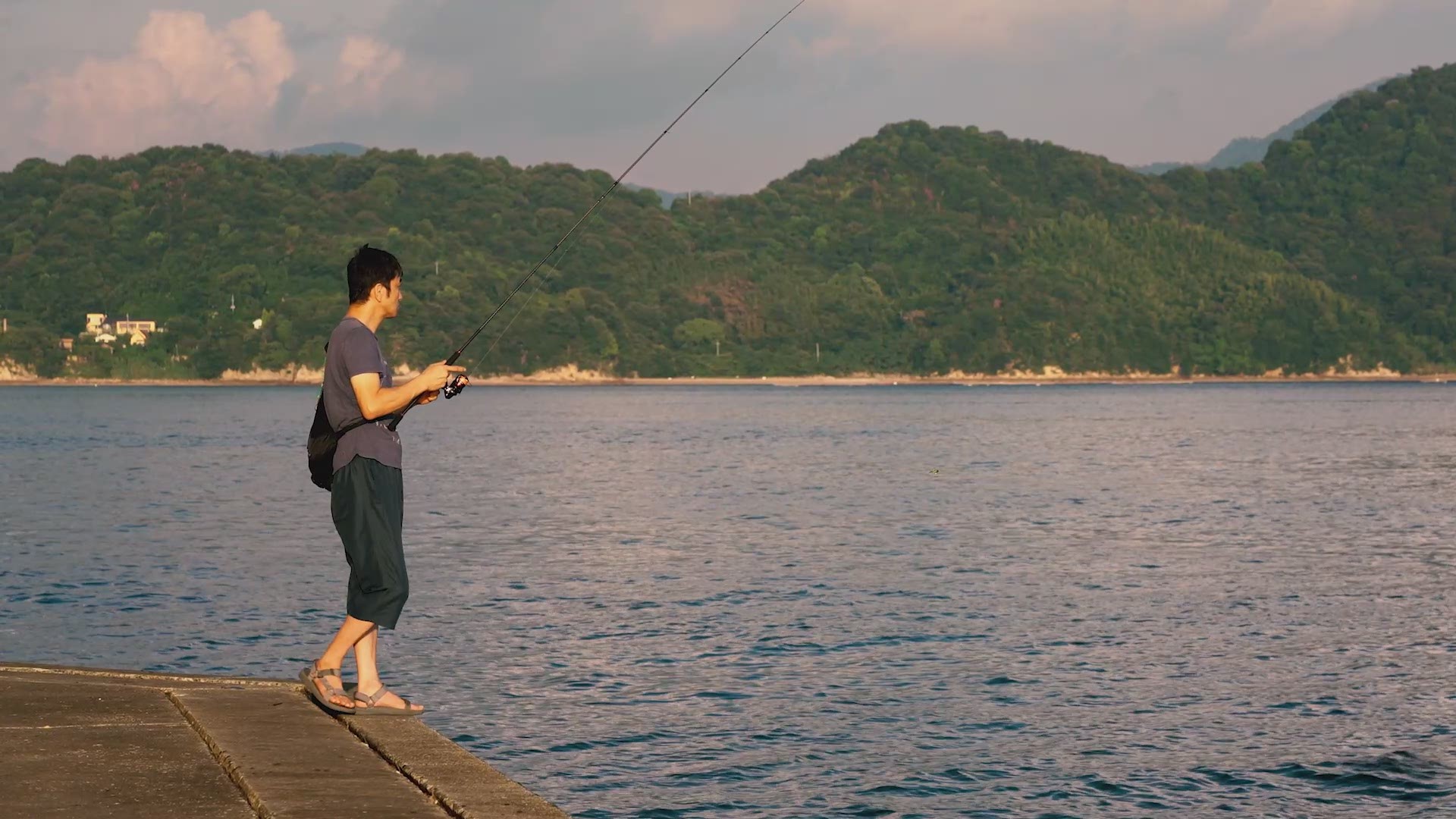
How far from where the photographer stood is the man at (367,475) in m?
8.50

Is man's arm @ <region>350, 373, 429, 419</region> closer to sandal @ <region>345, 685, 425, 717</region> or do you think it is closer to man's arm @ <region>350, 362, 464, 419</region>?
man's arm @ <region>350, 362, 464, 419</region>

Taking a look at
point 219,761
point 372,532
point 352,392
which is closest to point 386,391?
point 352,392

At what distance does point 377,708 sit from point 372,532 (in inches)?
38.1

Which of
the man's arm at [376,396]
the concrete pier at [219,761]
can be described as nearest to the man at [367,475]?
the man's arm at [376,396]

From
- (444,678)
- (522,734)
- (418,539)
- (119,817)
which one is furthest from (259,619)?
(119,817)

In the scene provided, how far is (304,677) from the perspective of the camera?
894 cm

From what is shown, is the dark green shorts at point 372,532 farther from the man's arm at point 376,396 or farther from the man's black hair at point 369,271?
the man's black hair at point 369,271

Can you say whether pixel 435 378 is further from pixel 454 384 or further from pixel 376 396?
pixel 454 384

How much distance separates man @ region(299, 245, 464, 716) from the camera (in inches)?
335

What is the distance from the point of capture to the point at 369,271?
28.7ft

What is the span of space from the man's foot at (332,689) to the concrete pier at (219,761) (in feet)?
0.25

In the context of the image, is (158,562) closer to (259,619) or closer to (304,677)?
(259,619)

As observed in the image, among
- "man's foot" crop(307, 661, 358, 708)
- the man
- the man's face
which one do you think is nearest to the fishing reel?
the man

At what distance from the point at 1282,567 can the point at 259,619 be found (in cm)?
1575
